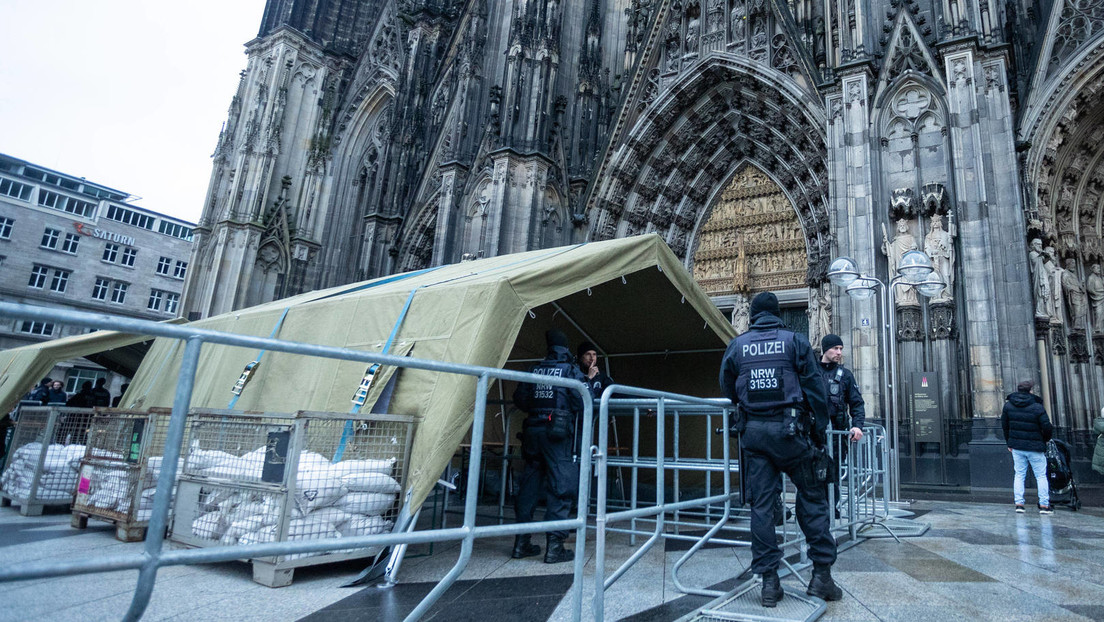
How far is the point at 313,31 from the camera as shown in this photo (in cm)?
2252

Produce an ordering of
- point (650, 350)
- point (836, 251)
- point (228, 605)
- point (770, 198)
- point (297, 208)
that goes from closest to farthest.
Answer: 1. point (228, 605)
2. point (650, 350)
3. point (836, 251)
4. point (770, 198)
5. point (297, 208)

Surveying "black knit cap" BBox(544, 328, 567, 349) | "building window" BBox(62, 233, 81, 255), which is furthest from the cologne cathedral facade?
"building window" BBox(62, 233, 81, 255)

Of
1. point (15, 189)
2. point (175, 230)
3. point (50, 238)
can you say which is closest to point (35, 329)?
point (50, 238)

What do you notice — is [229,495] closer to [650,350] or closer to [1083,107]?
[650,350]

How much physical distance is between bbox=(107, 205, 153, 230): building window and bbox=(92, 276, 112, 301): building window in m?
4.59

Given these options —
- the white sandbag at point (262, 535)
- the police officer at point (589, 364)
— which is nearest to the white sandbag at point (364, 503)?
the white sandbag at point (262, 535)

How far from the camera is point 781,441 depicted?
3469 millimetres

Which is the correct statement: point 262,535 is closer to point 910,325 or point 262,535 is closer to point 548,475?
point 548,475

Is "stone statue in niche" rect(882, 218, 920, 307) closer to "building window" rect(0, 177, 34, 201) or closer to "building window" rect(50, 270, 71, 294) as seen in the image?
"building window" rect(50, 270, 71, 294)

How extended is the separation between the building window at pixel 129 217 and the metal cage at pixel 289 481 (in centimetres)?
4862

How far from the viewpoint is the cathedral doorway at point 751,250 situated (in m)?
14.3

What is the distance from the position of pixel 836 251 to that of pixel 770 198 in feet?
15.1

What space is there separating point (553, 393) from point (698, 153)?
40.9ft

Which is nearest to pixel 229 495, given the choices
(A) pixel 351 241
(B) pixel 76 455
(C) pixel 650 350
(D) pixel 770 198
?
(B) pixel 76 455
